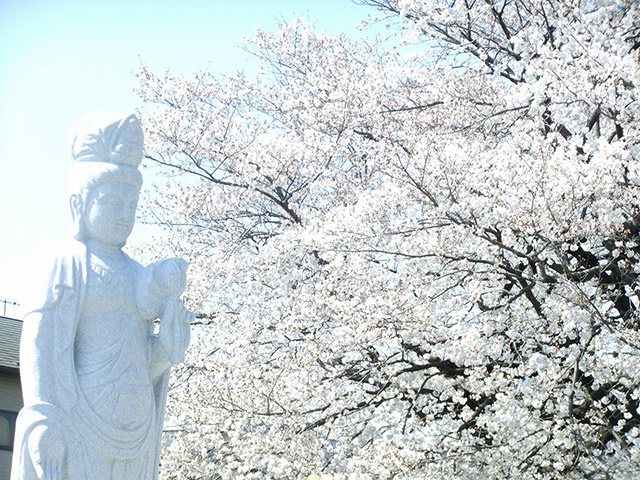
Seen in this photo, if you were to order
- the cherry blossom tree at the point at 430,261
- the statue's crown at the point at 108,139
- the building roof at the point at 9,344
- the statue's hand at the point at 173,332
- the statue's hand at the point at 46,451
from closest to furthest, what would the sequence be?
the statue's hand at the point at 46,451, the statue's hand at the point at 173,332, the statue's crown at the point at 108,139, the cherry blossom tree at the point at 430,261, the building roof at the point at 9,344

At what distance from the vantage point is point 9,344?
17047 millimetres

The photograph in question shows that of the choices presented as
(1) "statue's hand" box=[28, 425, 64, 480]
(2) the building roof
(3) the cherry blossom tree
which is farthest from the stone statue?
(2) the building roof

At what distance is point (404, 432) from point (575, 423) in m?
2.01

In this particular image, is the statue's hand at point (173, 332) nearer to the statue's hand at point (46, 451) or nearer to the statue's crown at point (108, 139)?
the statue's hand at point (46, 451)

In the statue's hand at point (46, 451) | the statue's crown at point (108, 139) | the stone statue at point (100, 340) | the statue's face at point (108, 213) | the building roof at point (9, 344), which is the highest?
the building roof at point (9, 344)

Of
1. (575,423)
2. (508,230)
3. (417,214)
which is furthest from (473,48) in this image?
(575,423)

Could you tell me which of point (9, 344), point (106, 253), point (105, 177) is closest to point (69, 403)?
point (106, 253)

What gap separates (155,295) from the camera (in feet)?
16.4

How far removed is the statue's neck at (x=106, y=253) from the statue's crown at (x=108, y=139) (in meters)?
0.54

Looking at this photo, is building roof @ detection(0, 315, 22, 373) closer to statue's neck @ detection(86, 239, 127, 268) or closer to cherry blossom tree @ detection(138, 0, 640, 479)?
cherry blossom tree @ detection(138, 0, 640, 479)

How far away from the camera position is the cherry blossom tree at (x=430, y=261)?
826 centimetres

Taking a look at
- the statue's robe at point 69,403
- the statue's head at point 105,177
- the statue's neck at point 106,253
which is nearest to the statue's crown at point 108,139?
the statue's head at point 105,177

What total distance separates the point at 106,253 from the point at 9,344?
1331 centimetres

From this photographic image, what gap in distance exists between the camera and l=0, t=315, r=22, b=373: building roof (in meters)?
15.7
